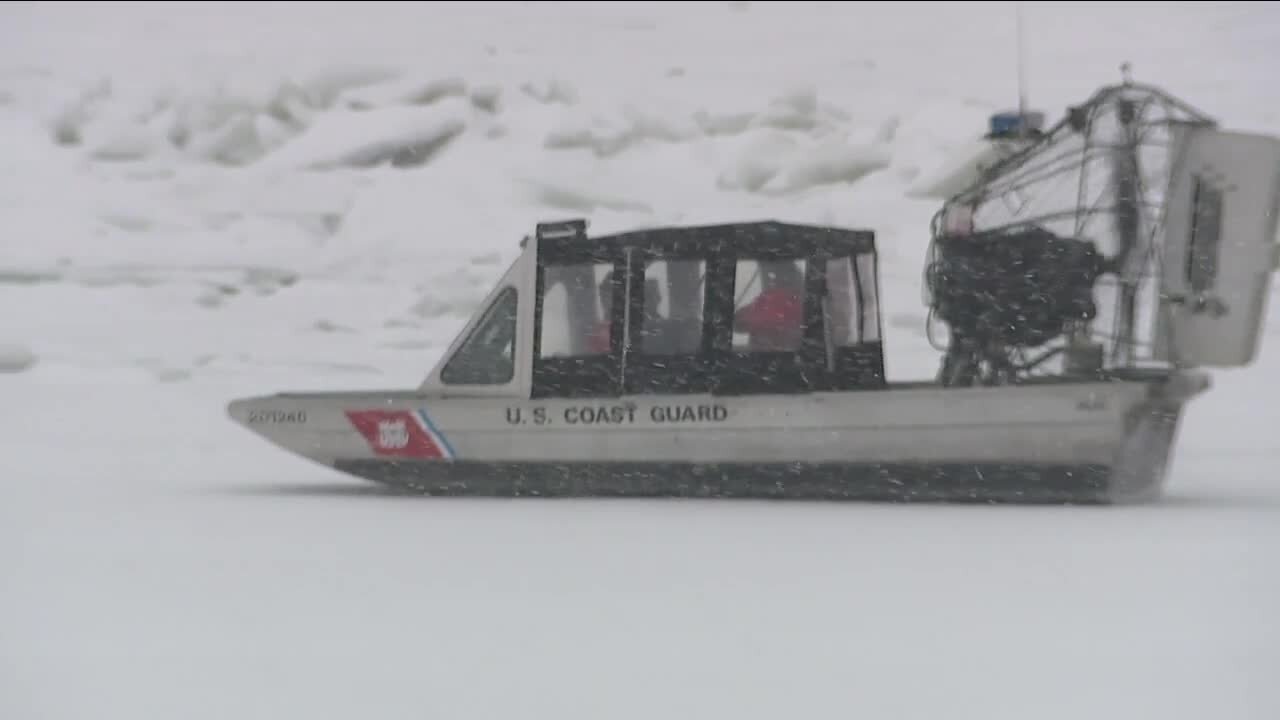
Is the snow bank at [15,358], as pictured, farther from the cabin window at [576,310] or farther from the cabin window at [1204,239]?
the cabin window at [1204,239]

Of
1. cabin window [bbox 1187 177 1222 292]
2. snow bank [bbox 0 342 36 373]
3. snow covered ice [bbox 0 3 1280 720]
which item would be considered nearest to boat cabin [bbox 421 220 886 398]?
snow covered ice [bbox 0 3 1280 720]

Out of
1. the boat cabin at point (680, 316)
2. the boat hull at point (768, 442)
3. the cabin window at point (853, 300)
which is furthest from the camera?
the cabin window at point (853, 300)

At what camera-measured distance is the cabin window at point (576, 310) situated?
23.7ft

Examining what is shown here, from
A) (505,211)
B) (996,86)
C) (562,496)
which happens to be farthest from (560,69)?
(562,496)

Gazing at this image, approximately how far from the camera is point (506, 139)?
59.3 feet

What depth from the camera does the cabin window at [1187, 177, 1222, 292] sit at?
6.50 meters

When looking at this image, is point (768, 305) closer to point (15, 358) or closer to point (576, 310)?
point (576, 310)

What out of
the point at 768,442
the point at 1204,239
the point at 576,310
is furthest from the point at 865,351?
the point at 1204,239

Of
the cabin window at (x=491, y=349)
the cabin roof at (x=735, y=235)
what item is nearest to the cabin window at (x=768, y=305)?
the cabin roof at (x=735, y=235)

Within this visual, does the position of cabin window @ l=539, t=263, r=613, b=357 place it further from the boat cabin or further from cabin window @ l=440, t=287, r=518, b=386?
cabin window @ l=440, t=287, r=518, b=386

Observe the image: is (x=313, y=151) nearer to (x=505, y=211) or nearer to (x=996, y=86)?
(x=505, y=211)

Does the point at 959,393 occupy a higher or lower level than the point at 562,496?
higher

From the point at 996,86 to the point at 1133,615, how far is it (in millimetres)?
16715

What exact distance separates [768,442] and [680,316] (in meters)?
0.74
